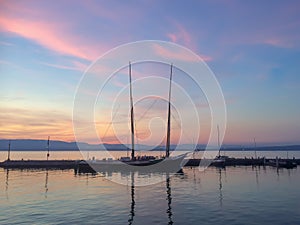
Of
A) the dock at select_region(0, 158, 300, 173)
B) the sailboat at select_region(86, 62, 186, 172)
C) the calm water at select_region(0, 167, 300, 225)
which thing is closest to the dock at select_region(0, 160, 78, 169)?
the dock at select_region(0, 158, 300, 173)

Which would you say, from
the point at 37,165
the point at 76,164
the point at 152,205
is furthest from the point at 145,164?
the point at 152,205

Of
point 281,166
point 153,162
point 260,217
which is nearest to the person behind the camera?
point 260,217

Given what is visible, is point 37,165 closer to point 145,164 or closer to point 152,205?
point 145,164

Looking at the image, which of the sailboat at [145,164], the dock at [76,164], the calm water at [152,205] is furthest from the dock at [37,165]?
the calm water at [152,205]

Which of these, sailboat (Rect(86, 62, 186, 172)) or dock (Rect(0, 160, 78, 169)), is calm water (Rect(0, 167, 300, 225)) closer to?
sailboat (Rect(86, 62, 186, 172))

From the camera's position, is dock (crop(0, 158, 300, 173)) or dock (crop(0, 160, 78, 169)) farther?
dock (crop(0, 160, 78, 169))

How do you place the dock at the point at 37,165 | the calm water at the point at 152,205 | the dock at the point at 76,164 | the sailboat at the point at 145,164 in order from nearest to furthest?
the calm water at the point at 152,205, the sailboat at the point at 145,164, the dock at the point at 76,164, the dock at the point at 37,165

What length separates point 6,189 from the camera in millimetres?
64688

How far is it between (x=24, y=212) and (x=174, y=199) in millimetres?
22662

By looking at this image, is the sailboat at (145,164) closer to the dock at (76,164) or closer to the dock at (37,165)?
the dock at (76,164)

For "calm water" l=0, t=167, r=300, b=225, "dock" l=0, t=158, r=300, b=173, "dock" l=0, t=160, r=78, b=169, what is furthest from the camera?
"dock" l=0, t=160, r=78, b=169

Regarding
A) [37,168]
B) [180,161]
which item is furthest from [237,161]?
[37,168]

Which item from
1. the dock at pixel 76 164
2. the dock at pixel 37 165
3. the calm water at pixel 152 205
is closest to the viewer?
the calm water at pixel 152 205

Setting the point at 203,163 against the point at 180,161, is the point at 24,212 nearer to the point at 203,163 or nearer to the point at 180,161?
the point at 180,161
